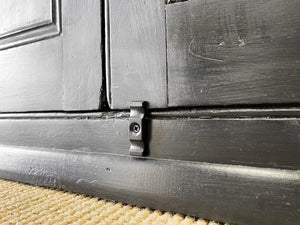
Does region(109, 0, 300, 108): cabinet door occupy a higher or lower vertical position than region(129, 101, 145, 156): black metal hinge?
higher

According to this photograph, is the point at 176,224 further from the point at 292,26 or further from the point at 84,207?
the point at 292,26

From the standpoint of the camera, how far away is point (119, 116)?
1.67ft

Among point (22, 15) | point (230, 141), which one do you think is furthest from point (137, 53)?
point (22, 15)

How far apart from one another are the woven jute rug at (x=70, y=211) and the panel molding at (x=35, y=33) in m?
0.32

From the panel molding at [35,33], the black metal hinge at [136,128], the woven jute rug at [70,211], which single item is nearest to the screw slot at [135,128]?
the black metal hinge at [136,128]

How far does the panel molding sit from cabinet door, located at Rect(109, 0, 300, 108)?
15 centimetres

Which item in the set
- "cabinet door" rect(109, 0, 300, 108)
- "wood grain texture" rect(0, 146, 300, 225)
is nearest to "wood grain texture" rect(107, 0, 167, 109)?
"cabinet door" rect(109, 0, 300, 108)

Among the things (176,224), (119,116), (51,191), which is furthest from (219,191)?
(51,191)

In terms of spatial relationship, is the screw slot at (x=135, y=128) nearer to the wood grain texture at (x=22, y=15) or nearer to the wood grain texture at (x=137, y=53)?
the wood grain texture at (x=137, y=53)

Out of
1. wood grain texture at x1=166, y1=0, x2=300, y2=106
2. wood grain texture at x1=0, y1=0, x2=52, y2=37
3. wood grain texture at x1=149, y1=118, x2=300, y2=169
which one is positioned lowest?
wood grain texture at x1=149, y1=118, x2=300, y2=169

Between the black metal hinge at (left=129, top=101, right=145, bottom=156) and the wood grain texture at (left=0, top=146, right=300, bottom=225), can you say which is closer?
the wood grain texture at (left=0, top=146, right=300, bottom=225)

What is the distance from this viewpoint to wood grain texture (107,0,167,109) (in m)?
0.46

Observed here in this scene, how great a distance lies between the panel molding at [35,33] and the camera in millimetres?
596

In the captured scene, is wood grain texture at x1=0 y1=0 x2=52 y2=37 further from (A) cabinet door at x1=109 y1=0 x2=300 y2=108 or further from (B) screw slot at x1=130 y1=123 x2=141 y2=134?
(B) screw slot at x1=130 y1=123 x2=141 y2=134
